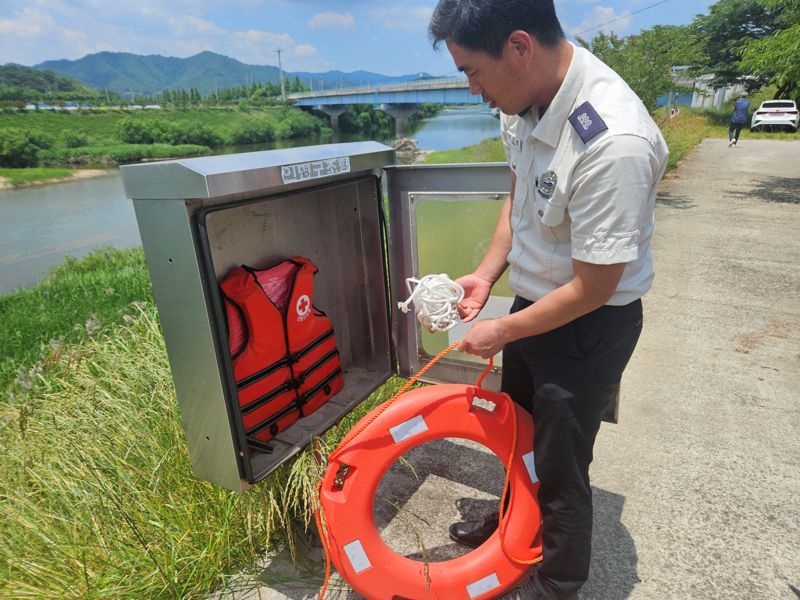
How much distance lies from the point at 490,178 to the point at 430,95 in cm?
3248

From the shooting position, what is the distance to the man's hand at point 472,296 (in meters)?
1.78

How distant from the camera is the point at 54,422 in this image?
8.06 ft

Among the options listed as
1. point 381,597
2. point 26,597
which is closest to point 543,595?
point 381,597

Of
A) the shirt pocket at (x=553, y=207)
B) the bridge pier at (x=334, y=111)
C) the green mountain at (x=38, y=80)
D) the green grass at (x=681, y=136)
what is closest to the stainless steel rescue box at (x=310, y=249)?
the shirt pocket at (x=553, y=207)

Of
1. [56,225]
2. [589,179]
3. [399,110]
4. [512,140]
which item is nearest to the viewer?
[589,179]

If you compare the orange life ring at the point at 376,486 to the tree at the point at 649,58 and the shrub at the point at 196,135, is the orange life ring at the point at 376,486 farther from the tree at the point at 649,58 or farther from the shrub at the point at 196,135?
the shrub at the point at 196,135

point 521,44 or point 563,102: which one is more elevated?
point 521,44

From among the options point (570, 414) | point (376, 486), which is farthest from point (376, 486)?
point (570, 414)

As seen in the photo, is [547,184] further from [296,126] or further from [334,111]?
[334,111]

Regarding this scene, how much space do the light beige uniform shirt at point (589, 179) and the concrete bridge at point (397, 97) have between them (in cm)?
2567

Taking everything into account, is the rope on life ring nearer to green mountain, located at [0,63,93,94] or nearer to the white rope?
the white rope

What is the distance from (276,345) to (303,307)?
0.72 ft

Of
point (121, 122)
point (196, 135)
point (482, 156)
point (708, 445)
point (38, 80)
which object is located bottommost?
point (708, 445)

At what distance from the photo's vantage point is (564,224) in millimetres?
1373
